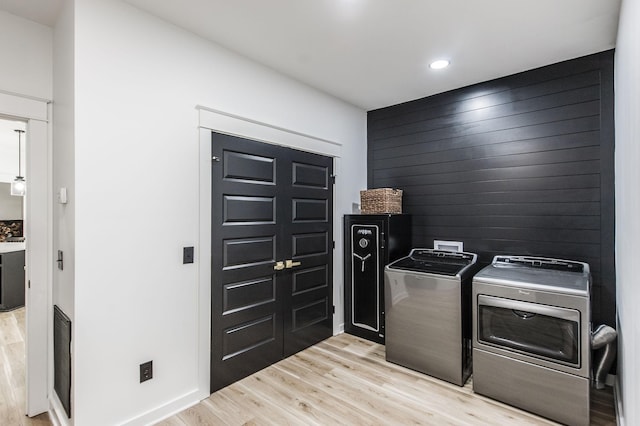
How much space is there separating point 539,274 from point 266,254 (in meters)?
2.26

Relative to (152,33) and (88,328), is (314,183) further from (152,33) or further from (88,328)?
(88,328)

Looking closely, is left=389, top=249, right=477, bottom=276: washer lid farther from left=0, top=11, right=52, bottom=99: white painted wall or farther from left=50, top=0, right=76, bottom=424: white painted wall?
left=0, top=11, right=52, bottom=99: white painted wall

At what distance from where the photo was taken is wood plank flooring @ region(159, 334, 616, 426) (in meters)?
2.18

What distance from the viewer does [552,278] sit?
7.77ft

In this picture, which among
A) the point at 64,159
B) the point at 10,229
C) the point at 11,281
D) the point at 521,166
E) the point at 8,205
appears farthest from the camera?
the point at 8,205

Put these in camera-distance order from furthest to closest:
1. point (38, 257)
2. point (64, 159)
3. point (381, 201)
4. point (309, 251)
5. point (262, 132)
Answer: point (381, 201) → point (309, 251) → point (262, 132) → point (38, 257) → point (64, 159)

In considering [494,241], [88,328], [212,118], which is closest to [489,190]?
[494,241]

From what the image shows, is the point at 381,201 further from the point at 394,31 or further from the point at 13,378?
the point at 13,378

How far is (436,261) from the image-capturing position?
3.20m

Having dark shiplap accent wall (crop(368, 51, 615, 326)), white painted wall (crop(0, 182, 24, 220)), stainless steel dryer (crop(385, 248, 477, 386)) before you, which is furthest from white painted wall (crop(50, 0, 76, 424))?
white painted wall (crop(0, 182, 24, 220))

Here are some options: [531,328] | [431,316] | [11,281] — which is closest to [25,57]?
[431,316]

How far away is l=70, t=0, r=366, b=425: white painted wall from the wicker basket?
180 centimetres

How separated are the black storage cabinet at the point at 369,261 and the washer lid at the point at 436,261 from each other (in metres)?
0.19

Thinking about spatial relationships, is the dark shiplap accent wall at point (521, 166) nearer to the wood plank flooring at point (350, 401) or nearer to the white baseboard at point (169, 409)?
the wood plank flooring at point (350, 401)
